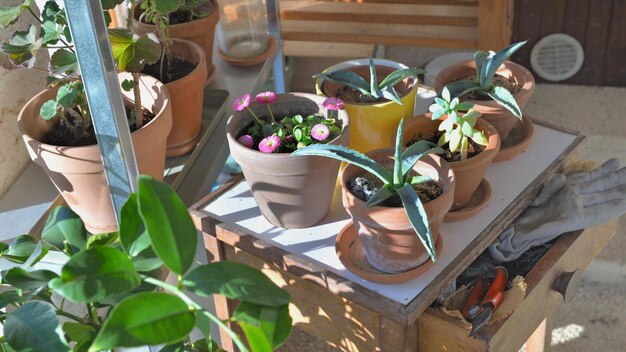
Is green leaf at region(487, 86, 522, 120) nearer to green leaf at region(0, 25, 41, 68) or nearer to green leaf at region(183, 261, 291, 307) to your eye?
green leaf at region(183, 261, 291, 307)

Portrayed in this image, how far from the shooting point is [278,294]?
31.7 inches

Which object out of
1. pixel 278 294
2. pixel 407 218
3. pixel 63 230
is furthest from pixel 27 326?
pixel 407 218

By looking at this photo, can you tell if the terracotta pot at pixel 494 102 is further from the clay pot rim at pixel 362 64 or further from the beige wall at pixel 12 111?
the beige wall at pixel 12 111

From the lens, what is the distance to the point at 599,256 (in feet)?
6.69

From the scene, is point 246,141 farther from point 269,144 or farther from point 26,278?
point 26,278

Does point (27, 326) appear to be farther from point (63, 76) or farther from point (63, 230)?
point (63, 76)

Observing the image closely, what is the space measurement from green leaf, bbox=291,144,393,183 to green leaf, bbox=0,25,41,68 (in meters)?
0.43

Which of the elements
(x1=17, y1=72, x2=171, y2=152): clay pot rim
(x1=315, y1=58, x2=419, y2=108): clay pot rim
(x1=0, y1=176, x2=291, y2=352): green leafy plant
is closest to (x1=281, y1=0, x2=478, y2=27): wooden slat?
(x1=315, y1=58, x2=419, y2=108): clay pot rim

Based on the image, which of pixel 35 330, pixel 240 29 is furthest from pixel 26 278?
pixel 240 29

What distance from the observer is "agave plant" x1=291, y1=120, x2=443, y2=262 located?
0.96 m

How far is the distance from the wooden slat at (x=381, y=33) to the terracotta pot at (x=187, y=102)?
0.85 metres

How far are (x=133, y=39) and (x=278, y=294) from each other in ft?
1.76

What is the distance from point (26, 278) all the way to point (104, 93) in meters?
0.23

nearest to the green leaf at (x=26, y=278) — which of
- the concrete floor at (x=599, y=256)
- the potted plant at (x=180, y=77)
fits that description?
the potted plant at (x=180, y=77)
